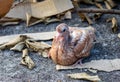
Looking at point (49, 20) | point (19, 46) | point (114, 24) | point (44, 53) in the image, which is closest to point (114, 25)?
point (114, 24)

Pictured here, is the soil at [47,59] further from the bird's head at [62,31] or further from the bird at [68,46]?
the bird's head at [62,31]

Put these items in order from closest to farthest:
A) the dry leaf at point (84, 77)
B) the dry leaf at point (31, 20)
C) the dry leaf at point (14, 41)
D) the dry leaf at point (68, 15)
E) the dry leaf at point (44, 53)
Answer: the dry leaf at point (84, 77), the dry leaf at point (44, 53), the dry leaf at point (14, 41), the dry leaf at point (31, 20), the dry leaf at point (68, 15)

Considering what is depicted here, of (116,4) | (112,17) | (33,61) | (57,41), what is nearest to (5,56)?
(33,61)

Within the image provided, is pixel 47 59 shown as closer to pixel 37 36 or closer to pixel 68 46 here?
pixel 68 46

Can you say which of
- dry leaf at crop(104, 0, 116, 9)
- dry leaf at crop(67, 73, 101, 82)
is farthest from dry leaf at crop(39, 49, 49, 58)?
dry leaf at crop(104, 0, 116, 9)

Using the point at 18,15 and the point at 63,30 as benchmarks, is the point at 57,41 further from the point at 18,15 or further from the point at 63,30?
the point at 18,15

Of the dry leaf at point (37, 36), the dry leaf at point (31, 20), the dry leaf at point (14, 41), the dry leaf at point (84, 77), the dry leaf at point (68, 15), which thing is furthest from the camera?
the dry leaf at point (68, 15)

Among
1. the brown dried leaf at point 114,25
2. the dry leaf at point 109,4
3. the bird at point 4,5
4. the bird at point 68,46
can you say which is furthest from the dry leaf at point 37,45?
the dry leaf at point 109,4

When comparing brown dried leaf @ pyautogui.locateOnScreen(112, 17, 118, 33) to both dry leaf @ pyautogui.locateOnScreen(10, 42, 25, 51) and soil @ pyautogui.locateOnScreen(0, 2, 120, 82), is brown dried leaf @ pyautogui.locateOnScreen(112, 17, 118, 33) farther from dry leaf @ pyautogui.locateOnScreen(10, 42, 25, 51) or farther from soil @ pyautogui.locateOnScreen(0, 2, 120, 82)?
dry leaf @ pyautogui.locateOnScreen(10, 42, 25, 51)

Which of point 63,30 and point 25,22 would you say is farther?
point 25,22
